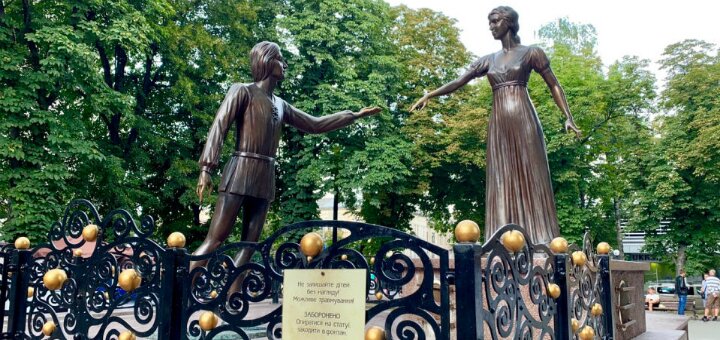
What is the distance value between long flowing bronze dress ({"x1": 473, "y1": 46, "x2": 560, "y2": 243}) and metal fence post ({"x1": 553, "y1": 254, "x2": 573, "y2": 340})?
97.2 inches

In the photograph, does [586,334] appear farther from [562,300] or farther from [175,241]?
[175,241]

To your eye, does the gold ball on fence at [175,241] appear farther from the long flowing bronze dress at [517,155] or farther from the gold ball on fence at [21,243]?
the long flowing bronze dress at [517,155]

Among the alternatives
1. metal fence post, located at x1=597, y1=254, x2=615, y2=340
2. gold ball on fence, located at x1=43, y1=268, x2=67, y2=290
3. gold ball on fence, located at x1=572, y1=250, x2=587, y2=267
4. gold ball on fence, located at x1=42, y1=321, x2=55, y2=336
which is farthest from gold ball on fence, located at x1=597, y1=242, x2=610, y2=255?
gold ball on fence, located at x1=42, y1=321, x2=55, y2=336

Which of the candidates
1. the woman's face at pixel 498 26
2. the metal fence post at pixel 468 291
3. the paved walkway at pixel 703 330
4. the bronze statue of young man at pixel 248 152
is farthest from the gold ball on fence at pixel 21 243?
the paved walkway at pixel 703 330

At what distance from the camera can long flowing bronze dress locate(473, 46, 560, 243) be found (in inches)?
213

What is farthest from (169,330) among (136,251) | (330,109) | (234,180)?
(330,109)

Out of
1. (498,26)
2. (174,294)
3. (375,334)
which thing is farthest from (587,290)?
(498,26)

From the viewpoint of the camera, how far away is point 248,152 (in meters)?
4.70

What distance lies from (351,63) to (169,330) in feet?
58.9

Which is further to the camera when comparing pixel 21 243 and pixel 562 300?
pixel 21 243

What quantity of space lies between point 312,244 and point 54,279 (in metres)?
1.73

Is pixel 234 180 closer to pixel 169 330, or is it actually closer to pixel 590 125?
pixel 169 330

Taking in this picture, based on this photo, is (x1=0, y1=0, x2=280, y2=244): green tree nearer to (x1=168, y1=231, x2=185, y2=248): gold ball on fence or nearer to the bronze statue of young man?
the bronze statue of young man

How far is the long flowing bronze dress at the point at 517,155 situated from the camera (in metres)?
5.41
